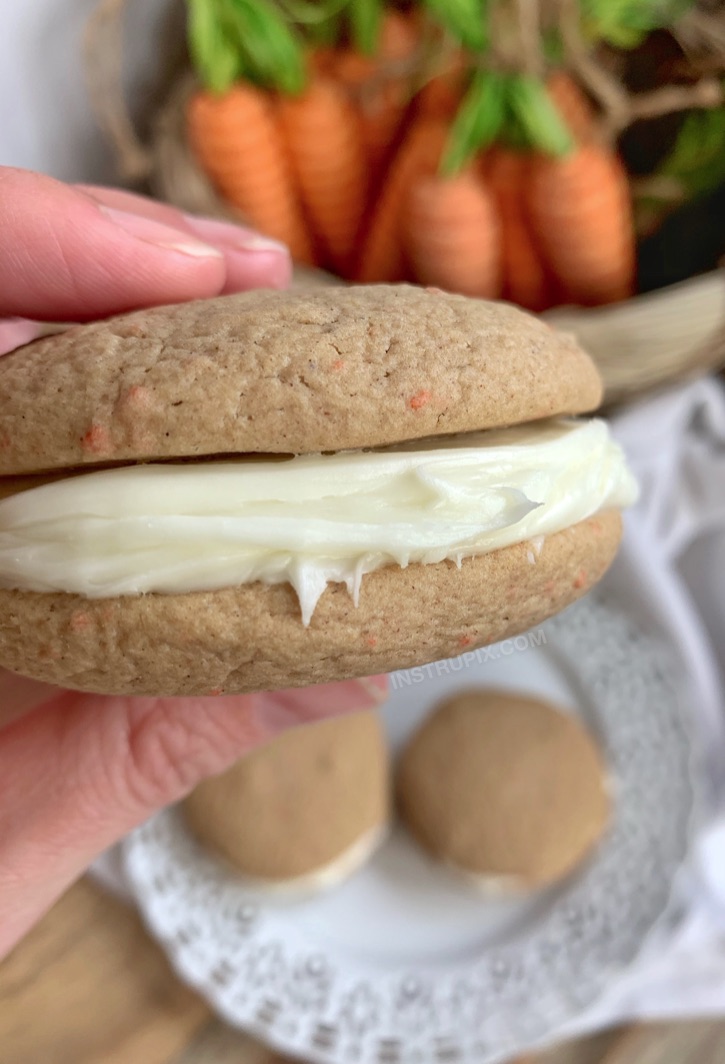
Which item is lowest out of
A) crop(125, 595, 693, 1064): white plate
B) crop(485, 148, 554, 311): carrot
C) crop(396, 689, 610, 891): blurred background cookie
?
crop(125, 595, 693, 1064): white plate

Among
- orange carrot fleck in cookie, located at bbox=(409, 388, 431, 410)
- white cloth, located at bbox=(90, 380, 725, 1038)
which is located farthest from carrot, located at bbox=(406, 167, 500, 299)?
orange carrot fleck in cookie, located at bbox=(409, 388, 431, 410)

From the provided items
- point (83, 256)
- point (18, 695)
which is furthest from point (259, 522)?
point (18, 695)

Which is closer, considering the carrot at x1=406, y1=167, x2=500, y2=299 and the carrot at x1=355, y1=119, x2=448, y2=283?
the carrot at x1=406, y1=167, x2=500, y2=299

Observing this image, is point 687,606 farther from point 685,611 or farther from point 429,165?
point 429,165

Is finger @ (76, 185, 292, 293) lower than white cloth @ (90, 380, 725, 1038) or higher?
higher

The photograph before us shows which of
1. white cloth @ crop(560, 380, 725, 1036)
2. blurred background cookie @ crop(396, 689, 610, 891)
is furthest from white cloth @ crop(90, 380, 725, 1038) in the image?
blurred background cookie @ crop(396, 689, 610, 891)

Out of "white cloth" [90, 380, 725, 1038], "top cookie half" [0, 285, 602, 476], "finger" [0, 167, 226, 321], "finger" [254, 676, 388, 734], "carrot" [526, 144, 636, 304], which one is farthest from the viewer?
"carrot" [526, 144, 636, 304]

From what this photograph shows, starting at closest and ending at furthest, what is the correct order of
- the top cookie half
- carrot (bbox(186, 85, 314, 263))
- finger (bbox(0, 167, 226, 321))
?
the top cookie half
finger (bbox(0, 167, 226, 321))
carrot (bbox(186, 85, 314, 263))

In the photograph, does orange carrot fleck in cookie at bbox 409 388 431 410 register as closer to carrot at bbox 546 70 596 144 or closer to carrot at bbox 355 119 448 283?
carrot at bbox 355 119 448 283
